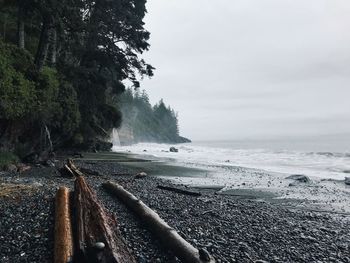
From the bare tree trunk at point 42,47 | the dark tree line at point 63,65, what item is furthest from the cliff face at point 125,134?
the bare tree trunk at point 42,47

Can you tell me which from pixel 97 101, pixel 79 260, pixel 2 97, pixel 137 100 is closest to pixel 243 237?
pixel 79 260

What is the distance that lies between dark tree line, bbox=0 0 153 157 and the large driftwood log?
1047 centimetres

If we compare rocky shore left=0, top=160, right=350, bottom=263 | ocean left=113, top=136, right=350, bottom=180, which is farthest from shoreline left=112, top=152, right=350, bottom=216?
ocean left=113, top=136, right=350, bottom=180

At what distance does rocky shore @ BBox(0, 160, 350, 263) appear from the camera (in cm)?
625

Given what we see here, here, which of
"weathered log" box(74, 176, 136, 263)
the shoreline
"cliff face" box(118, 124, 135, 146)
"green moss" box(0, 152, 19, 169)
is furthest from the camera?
"cliff face" box(118, 124, 135, 146)

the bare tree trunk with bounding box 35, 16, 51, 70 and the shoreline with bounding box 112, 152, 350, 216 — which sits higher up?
the bare tree trunk with bounding box 35, 16, 51, 70

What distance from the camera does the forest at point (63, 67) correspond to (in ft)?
58.9

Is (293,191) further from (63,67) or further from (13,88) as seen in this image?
(63,67)

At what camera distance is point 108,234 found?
5.93m

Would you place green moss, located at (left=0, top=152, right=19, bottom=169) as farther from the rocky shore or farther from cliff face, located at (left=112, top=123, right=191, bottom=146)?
cliff face, located at (left=112, top=123, right=191, bottom=146)

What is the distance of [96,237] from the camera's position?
5.73 meters

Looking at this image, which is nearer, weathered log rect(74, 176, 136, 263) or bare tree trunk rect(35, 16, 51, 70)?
weathered log rect(74, 176, 136, 263)

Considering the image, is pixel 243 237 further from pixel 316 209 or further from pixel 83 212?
pixel 316 209

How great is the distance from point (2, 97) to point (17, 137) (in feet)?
14.9
